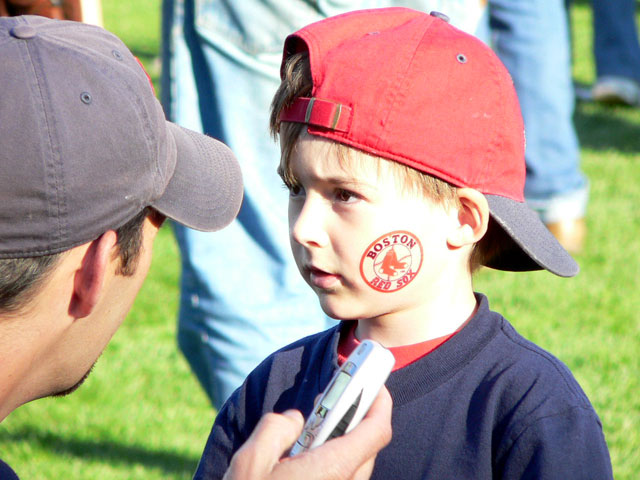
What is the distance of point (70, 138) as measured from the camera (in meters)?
1.80

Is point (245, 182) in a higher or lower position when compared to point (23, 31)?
lower

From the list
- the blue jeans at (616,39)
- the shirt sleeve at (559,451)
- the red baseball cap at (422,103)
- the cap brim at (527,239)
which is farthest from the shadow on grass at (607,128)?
the shirt sleeve at (559,451)

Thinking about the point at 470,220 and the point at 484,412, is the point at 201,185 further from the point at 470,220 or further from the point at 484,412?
the point at 484,412

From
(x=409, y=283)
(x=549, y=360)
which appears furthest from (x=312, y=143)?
(x=549, y=360)

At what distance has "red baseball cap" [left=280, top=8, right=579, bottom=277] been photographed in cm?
194

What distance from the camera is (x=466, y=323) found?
205 cm

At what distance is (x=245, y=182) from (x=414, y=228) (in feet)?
4.20

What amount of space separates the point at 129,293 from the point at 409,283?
594 millimetres

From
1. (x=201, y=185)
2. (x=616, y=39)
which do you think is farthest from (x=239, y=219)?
(x=616, y=39)

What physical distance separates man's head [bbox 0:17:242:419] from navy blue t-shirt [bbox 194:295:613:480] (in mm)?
428

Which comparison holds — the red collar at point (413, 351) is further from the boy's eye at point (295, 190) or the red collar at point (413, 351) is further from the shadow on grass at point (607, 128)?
the shadow on grass at point (607, 128)

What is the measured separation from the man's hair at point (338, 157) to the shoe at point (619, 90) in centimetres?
729

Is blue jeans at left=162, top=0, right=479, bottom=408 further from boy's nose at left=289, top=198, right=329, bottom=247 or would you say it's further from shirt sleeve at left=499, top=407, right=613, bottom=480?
shirt sleeve at left=499, top=407, right=613, bottom=480

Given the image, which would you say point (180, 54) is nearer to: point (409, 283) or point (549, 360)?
point (409, 283)
